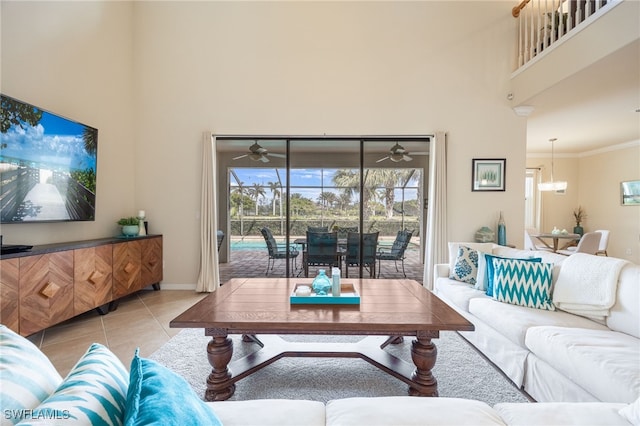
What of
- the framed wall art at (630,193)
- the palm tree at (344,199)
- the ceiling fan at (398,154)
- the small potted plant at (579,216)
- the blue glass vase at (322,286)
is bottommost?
the blue glass vase at (322,286)

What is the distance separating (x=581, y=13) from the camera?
3.19 metres

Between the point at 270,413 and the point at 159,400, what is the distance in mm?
508

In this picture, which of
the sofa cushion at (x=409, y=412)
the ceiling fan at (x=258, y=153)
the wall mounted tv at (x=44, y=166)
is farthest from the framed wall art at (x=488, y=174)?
the wall mounted tv at (x=44, y=166)

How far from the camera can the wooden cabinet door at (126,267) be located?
135 inches

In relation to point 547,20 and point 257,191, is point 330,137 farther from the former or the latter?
point 547,20

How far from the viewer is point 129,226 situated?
3.85 meters

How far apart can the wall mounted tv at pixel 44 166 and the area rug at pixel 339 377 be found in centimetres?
180

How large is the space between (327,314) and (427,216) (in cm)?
311

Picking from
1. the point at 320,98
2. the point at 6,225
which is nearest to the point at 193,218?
the point at 6,225

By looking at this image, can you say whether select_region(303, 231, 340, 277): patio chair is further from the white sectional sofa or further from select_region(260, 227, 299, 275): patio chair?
the white sectional sofa

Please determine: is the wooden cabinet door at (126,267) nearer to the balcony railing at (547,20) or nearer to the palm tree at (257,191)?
the palm tree at (257,191)

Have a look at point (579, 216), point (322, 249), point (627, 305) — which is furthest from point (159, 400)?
point (579, 216)

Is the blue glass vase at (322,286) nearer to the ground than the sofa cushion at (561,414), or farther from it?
farther from it

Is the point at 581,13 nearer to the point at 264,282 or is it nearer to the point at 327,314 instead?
the point at 327,314
